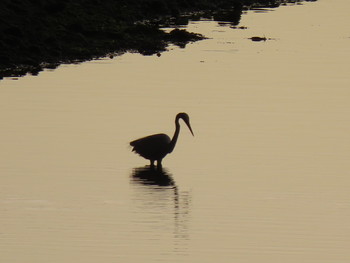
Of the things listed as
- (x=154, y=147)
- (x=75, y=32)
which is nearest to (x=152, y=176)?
(x=154, y=147)

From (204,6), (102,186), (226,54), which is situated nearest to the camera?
(102,186)

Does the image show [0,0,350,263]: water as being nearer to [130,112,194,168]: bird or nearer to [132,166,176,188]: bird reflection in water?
[132,166,176,188]: bird reflection in water

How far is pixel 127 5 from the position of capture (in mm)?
46281

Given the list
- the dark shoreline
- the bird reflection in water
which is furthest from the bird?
the dark shoreline

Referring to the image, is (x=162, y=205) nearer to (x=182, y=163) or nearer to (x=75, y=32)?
(x=182, y=163)

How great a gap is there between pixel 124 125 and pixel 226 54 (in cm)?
→ 1301

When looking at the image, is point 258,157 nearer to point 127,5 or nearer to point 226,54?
point 226,54

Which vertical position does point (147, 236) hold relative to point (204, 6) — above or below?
above

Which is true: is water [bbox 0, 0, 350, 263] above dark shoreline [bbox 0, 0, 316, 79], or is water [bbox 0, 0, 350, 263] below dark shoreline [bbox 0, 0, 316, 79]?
above

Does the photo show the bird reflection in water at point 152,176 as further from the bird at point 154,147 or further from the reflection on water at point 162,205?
the bird at point 154,147

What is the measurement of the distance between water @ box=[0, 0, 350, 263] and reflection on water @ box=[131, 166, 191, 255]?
25mm

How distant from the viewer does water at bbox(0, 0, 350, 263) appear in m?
16.6

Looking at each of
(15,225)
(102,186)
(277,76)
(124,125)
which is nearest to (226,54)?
(277,76)

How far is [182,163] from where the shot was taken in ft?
73.3
